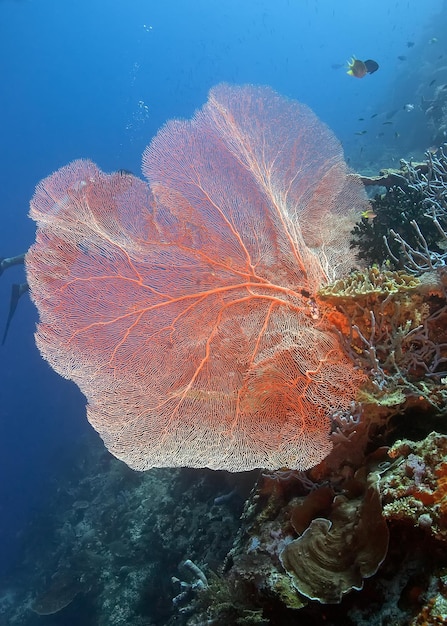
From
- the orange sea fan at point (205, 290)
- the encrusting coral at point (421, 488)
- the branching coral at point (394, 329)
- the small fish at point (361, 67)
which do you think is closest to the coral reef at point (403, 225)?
the orange sea fan at point (205, 290)

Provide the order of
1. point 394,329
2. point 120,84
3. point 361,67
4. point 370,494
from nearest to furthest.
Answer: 1. point 370,494
2. point 394,329
3. point 361,67
4. point 120,84

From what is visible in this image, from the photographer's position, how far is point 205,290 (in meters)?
3.36

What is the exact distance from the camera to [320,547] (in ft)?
7.35

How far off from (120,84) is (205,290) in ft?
506

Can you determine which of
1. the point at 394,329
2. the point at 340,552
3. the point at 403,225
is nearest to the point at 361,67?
the point at 403,225

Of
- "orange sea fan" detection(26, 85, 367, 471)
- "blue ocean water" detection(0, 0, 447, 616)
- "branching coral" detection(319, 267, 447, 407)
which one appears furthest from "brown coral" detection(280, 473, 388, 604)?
"blue ocean water" detection(0, 0, 447, 616)

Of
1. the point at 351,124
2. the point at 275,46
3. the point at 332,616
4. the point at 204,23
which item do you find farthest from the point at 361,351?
the point at 275,46

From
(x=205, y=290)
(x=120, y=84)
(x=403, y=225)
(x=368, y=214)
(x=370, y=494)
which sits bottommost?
(x=370, y=494)

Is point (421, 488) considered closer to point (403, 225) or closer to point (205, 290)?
point (205, 290)

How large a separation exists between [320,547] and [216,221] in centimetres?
273

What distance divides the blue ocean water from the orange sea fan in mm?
19257

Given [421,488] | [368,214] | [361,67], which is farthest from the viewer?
[361,67]

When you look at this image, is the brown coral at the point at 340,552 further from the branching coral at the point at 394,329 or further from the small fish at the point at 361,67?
the small fish at the point at 361,67

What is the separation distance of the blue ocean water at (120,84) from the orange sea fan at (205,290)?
19257mm
